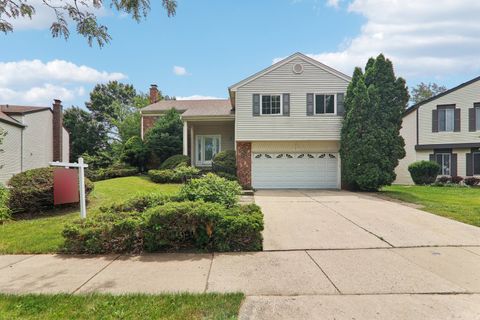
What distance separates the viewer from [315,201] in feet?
38.7

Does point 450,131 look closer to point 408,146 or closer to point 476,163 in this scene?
point 476,163

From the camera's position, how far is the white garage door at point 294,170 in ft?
55.8

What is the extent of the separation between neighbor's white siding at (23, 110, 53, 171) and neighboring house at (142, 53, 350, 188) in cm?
1409

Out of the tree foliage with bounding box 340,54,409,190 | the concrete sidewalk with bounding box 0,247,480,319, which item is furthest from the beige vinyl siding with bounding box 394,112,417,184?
the concrete sidewalk with bounding box 0,247,480,319

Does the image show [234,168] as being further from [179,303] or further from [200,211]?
[179,303]

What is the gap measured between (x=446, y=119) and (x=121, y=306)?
2432 centimetres

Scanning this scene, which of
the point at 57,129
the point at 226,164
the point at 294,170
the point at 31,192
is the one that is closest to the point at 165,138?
the point at 226,164

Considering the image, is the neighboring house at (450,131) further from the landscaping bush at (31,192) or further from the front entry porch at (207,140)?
the landscaping bush at (31,192)

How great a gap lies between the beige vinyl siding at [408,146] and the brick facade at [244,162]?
12385 millimetres

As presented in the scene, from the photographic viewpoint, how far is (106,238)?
5.73 meters

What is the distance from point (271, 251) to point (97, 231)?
10.8ft

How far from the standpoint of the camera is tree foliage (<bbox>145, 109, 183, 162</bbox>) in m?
20.0

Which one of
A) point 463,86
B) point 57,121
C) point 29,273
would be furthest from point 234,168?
point 463,86

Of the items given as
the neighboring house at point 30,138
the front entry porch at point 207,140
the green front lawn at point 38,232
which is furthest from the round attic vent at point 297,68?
the neighboring house at point 30,138
